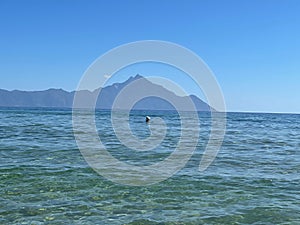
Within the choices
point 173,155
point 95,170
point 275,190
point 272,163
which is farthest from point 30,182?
point 272,163

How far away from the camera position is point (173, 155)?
1889 cm

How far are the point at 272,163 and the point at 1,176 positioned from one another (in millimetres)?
11460

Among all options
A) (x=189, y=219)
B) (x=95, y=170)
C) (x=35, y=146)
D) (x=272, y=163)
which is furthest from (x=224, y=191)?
(x=35, y=146)

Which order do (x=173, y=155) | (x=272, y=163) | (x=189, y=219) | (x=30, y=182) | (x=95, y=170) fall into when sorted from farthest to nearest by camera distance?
(x=173, y=155)
(x=272, y=163)
(x=95, y=170)
(x=30, y=182)
(x=189, y=219)

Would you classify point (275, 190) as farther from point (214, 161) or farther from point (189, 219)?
point (214, 161)

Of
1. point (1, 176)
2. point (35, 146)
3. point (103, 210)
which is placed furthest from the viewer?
point (35, 146)

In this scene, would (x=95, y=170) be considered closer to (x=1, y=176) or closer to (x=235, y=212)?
(x=1, y=176)

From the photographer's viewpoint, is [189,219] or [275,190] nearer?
[189,219]

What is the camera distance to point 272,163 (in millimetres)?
16547

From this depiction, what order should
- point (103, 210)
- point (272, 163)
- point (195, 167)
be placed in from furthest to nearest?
point (272, 163) < point (195, 167) < point (103, 210)

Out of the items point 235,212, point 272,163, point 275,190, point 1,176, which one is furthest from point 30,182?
point 272,163

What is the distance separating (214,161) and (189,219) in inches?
341

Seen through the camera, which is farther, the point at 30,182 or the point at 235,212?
the point at 30,182

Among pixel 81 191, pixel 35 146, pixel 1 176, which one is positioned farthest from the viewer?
pixel 35 146
